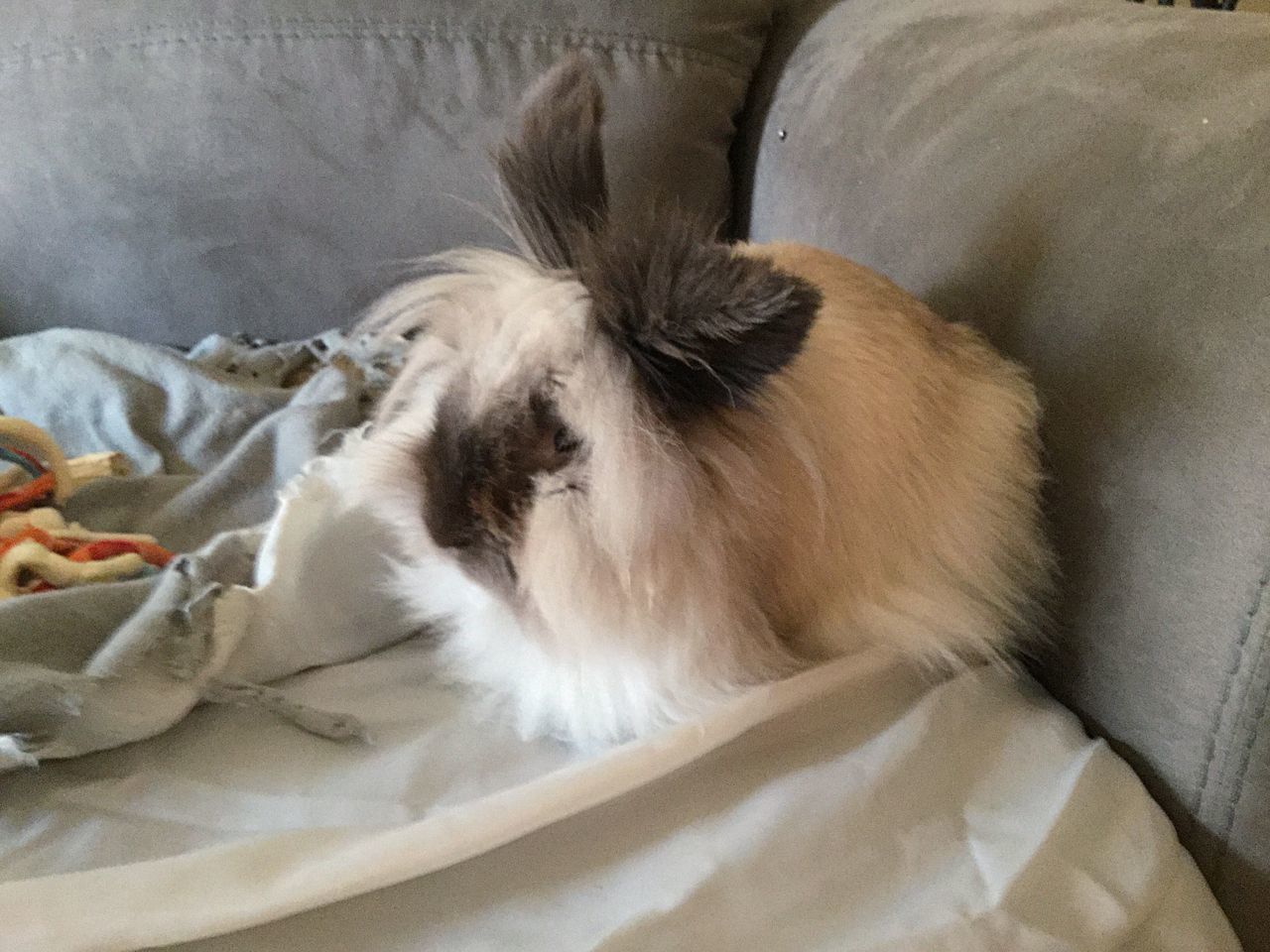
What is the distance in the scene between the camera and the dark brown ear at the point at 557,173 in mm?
787

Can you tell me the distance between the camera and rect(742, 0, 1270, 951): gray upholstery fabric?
2.18 feet

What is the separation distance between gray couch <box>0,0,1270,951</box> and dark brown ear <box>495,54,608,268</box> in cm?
33

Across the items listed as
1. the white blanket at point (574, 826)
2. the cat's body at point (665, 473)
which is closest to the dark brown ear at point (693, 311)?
the cat's body at point (665, 473)

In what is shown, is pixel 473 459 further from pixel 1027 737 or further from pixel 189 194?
pixel 189 194

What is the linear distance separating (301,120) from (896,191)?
0.79 metres

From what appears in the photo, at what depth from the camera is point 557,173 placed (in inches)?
30.9

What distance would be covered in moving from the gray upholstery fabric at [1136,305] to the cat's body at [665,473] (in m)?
0.06

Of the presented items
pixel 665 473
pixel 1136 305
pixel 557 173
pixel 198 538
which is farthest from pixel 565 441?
pixel 198 538

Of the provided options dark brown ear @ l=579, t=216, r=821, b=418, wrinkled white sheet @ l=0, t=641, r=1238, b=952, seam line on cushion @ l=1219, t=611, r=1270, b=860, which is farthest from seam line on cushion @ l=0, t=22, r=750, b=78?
seam line on cushion @ l=1219, t=611, r=1270, b=860

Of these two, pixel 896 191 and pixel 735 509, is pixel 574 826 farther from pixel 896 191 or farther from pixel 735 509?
pixel 896 191

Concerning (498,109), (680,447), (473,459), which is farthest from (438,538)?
Answer: (498,109)

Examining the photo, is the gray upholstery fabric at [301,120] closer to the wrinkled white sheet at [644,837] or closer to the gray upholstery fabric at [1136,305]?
the gray upholstery fabric at [1136,305]

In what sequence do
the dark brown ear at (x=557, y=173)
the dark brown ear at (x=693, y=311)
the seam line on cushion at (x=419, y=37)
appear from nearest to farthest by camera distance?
the dark brown ear at (x=693, y=311) → the dark brown ear at (x=557, y=173) → the seam line on cushion at (x=419, y=37)

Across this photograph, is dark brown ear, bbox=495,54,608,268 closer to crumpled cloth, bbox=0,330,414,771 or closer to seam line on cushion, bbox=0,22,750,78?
crumpled cloth, bbox=0,330,414,771
